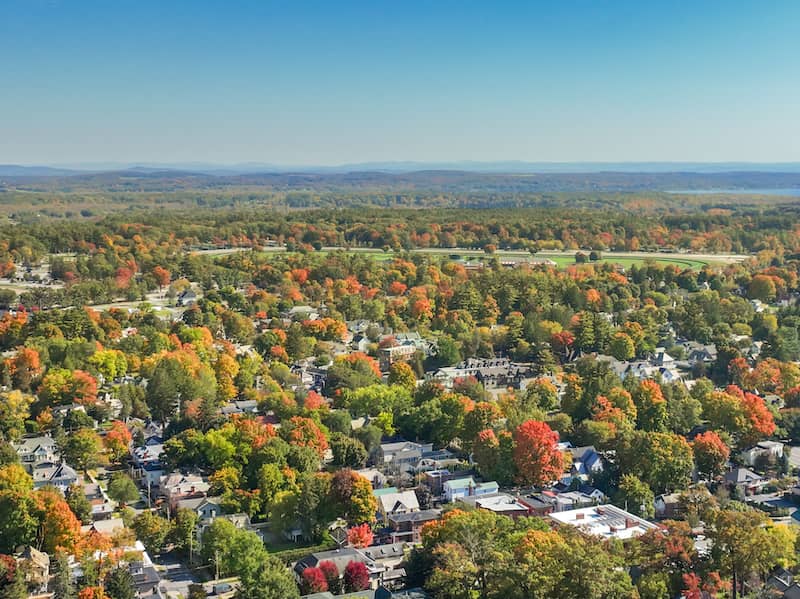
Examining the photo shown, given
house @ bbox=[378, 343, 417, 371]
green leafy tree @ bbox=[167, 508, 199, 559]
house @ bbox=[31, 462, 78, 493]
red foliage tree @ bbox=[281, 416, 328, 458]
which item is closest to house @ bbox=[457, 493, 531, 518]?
red foliage tree @ bbox=[281, 416, 328, 458]

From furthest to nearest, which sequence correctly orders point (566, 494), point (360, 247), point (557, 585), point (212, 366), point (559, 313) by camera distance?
Result: point (360, 247), point (559, 313), point (212, 366), point (566, 494), point (557, 585)

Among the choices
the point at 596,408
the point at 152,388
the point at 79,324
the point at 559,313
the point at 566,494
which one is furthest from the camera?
the point at 559,313

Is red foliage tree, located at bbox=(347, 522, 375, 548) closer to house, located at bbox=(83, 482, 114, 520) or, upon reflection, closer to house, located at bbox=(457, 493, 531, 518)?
house, located at bbox=(457, 493, 531, 518)

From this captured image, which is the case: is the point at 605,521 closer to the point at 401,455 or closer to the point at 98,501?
the point at 401,455

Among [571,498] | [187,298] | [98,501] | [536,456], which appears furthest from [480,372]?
[187,298]

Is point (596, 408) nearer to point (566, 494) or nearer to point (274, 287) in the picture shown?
point (566, 494)

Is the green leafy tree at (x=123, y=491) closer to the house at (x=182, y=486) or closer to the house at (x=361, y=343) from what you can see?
the house at (x=182, y=486)

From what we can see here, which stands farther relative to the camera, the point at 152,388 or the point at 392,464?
the point at 152,388

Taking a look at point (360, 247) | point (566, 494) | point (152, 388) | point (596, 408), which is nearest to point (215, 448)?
point (152, 388)
